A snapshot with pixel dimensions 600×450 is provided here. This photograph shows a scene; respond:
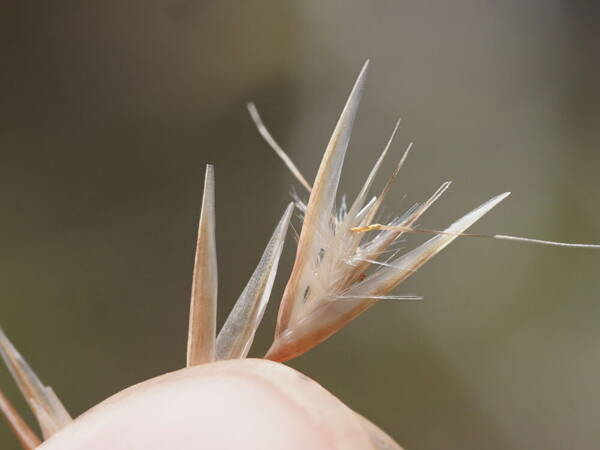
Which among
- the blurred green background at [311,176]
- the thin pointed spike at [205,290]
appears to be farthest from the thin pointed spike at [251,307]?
the blurred green background at [311,176]

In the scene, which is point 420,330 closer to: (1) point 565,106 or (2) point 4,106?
(1) point 565,106

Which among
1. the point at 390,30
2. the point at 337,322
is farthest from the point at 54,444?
the point at 390,30

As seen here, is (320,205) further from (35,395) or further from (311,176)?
(311,176)

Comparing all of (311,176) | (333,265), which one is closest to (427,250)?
(333,265)

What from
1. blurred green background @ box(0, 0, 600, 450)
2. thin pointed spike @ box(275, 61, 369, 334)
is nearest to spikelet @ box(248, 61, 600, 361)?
thin pointed spike @ box(275, 61, 369, 334)

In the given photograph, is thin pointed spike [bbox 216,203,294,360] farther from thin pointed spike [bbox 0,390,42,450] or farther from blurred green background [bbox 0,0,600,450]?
blurred green background [bbox 0,0,600,450]

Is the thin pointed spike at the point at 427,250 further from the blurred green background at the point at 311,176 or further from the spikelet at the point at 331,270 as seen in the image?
the blurred green background at the point at 311,176
